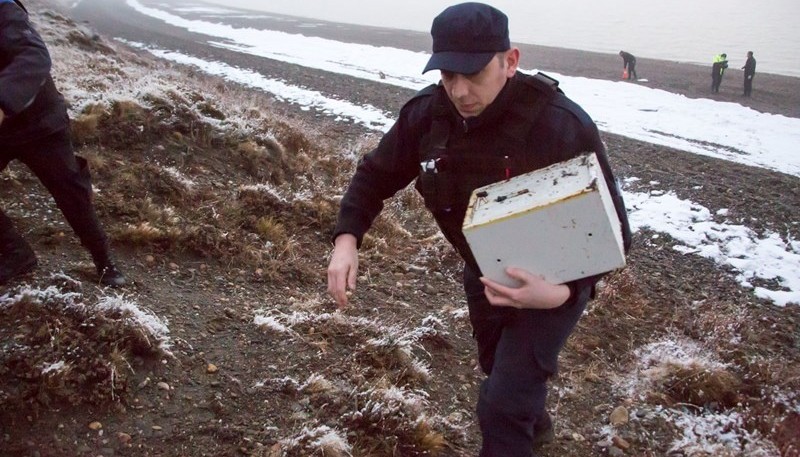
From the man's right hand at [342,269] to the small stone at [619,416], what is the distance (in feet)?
7.09

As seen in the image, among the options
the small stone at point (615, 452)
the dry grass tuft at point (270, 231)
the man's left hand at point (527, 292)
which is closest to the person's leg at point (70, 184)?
the dry grass tuft at point (270, 231)

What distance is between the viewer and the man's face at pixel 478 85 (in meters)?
2.12

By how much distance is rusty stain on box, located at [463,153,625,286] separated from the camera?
1.86 metres

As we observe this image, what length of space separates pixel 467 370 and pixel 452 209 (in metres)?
1.99

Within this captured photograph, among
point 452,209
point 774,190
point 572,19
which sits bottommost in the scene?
point 774,190

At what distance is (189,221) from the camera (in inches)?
200

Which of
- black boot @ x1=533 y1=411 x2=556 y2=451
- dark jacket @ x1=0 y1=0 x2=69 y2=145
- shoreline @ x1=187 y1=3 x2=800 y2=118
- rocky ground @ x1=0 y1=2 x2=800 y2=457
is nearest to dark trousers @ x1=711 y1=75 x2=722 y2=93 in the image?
shoreline @ x1=187 y1=3 x2=800 y2=118

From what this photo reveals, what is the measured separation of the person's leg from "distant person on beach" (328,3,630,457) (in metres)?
2.05

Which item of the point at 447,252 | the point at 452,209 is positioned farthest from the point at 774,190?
the point at 452,209

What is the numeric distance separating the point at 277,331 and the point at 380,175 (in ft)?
5.79

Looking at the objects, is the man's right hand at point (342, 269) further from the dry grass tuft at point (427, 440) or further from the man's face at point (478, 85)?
the dry grass tuft at point (427, 440)

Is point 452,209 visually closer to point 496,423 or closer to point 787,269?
point 496,423

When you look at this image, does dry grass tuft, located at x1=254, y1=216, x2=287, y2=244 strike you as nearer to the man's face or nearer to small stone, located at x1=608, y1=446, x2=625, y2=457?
small stone, located at x1=608, y1=446, x2=625, y2=457

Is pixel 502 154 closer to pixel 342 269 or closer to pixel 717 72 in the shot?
pixel 342 269
